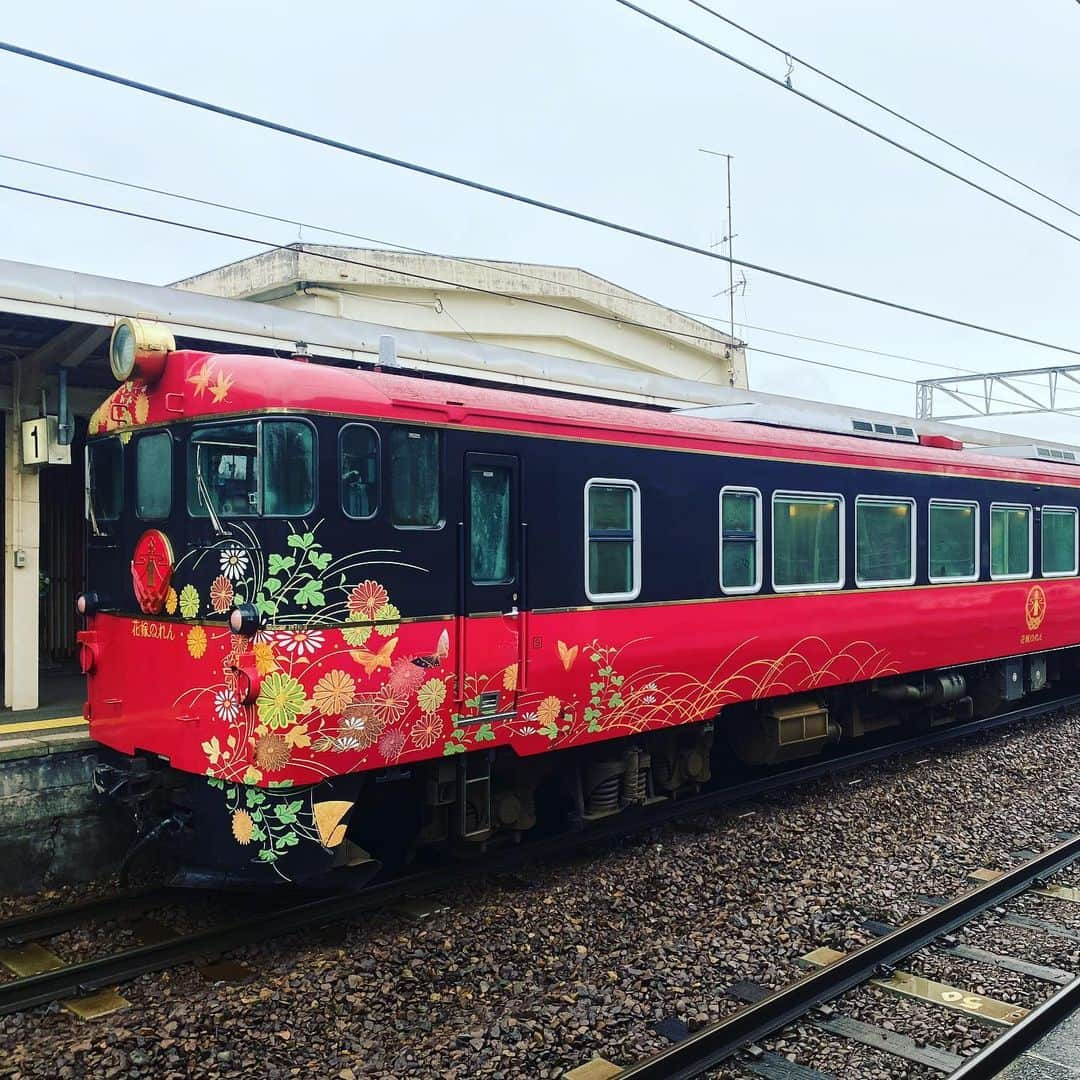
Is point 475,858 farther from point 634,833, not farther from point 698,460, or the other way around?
point 698,460

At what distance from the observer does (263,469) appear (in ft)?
19.1

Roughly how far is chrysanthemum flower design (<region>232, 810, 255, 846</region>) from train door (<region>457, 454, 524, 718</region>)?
1.40 m

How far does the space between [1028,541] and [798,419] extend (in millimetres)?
4700

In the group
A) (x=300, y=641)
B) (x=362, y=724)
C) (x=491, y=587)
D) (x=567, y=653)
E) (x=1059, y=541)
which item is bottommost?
(x=362, y=724)

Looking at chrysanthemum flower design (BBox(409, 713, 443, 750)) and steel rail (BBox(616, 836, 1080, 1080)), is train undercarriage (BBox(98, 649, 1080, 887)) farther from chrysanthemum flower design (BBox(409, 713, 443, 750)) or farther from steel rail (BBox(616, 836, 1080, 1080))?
steel rail (BBox(616, 836, 1080, 1080))

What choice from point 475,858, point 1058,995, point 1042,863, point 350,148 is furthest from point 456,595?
point 1042,863

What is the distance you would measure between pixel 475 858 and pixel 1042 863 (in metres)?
4.07

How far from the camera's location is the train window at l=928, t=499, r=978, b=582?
10.9m

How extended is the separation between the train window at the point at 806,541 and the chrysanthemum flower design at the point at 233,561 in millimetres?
4771

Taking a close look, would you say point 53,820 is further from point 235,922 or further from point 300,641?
point 300,641

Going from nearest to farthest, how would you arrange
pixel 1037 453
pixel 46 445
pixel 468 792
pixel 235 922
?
pixel 235 922
pixel 468 792
pixel 46 445
pixel 1037 453

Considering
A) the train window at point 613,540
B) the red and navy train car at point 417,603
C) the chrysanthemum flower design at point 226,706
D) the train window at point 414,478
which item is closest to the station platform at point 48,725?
the red and navy train car at point 417,603

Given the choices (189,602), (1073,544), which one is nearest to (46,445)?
(189,602)

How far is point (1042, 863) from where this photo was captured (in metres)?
7.53
